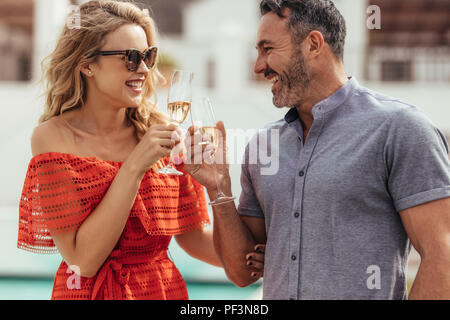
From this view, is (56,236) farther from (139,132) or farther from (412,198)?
(412,198)

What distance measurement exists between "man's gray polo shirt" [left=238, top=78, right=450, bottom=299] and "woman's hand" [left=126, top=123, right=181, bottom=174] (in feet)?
1.59

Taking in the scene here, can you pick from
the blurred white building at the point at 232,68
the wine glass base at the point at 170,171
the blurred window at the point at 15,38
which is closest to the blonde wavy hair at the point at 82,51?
the wine glass base at the point at 170,171

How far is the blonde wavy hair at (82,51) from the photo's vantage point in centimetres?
212

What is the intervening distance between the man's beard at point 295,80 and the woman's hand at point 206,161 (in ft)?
1.05

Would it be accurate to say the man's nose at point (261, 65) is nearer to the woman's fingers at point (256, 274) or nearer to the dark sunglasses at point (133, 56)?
the dark sunglasses at point (133, 56)

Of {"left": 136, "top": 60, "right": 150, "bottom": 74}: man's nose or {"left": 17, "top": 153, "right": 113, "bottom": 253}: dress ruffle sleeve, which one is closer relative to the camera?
{"left": 17, "top": 153, "right": 113, "bottom": 253}: dress ruffle sleeve

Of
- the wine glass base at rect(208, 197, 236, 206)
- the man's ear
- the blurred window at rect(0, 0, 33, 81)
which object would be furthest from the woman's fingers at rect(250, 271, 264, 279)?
the blurred window at rect(0, 0, 33, 81)

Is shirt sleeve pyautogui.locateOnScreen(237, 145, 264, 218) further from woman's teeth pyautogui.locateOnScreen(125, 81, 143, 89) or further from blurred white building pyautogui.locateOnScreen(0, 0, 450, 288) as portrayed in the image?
blurred white building pyautogui.locateOnScreen(0, 0, 450, 288)

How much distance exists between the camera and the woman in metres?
1.97

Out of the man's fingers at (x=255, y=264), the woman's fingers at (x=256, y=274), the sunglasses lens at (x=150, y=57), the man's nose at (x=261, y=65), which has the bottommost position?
A: the woman's fingers at (x=256, y=274)

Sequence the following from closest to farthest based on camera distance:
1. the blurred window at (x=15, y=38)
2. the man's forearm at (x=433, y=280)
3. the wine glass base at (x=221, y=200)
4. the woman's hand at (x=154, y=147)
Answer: the man's forearm at (x=433, y=280)
the woman's hand at (x=154, y=147)
the wine glass base at (x=221, y=200)
the blurred window at (x=15, y=38)

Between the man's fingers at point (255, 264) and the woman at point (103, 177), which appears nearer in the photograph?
the woman at point (103, 177)

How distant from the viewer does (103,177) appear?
2.07 metres
